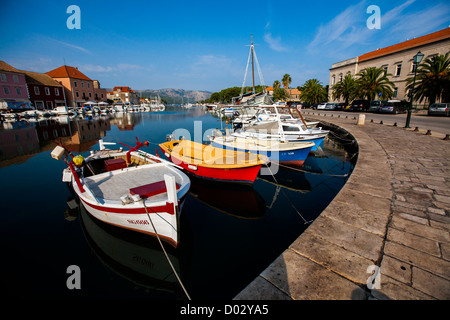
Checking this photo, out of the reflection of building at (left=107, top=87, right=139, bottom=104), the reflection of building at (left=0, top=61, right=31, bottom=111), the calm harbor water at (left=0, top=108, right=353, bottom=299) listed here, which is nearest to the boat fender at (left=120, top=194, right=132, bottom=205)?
the calm harbor water at (left=0, top=108, right=353, bottom=299)

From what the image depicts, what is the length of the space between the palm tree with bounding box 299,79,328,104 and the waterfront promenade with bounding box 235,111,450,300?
64380mm

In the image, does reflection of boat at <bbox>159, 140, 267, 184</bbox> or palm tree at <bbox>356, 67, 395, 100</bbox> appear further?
palm tree at <bbox>356, 67, 395, 100</bbox>

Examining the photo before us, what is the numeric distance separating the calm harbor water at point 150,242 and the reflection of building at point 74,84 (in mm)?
68857

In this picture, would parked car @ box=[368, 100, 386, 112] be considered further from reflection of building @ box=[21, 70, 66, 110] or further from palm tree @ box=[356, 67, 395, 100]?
reflection of building @ box=[21, 70, 66, 110]

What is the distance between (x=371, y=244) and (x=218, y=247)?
149 inches

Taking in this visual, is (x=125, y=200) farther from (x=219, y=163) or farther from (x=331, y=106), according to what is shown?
(x=331, y=106)

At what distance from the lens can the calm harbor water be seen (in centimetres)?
450

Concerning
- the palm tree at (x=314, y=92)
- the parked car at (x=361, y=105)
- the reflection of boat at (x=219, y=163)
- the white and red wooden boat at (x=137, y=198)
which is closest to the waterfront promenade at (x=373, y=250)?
the white and red wooden boat at (x=137, y=198)

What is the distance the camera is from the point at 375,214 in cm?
455

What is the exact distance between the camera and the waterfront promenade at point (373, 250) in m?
2.79

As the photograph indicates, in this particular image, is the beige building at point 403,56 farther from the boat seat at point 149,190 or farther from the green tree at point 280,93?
the boat seat at point 149,190

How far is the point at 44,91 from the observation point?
5350 cm

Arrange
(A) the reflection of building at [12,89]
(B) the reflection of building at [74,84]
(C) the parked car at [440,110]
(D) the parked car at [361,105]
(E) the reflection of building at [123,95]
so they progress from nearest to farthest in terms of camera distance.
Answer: (C) the parked car at [440,110] → (D) the parked car at [361,105] → (A) the reflection of building at [12,89] → (B) the reflection of building at [74,84] → (E) the reflection of building at [123,95]

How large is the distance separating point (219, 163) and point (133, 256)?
17.1 ft
